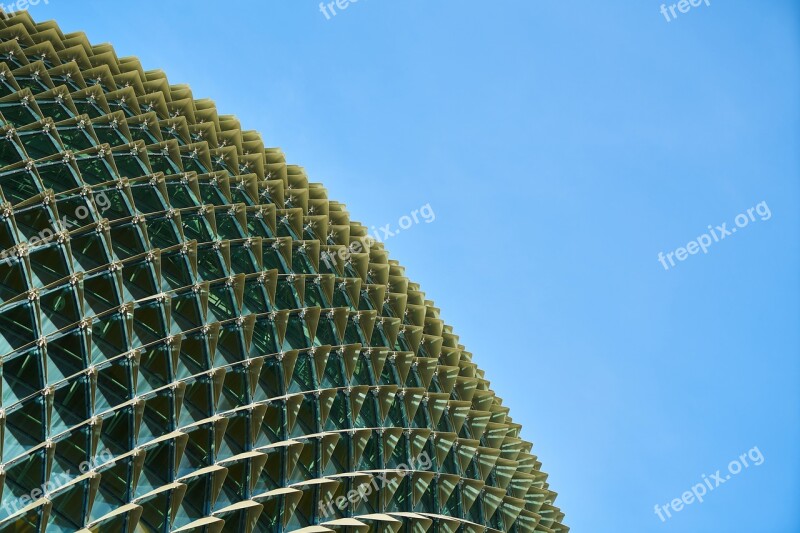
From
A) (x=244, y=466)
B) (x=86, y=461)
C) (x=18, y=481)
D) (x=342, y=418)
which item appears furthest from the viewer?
(x=342, y=418)

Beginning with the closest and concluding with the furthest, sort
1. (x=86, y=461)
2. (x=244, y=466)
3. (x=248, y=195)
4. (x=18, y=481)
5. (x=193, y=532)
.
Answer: (x=18, y=481), (x=86, y=461), (x=193, y=532), (x=244, y=466), (x=248, y=195)

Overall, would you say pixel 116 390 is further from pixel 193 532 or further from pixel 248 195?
pixel 248 195

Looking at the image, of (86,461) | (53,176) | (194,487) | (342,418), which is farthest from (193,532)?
(53,176)

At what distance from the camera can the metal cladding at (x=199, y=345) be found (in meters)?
31.0

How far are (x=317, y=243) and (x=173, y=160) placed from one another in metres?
8.43

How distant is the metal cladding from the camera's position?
31.0 meters

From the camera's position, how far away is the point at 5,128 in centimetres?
3591

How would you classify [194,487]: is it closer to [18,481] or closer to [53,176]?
[18,481]

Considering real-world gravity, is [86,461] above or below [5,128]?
below

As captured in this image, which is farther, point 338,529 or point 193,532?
point 338,529

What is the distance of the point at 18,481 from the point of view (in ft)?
92.7

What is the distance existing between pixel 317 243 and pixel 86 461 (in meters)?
18.5

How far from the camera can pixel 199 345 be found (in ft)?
119

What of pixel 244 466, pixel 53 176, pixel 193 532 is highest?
pixel 53 176
